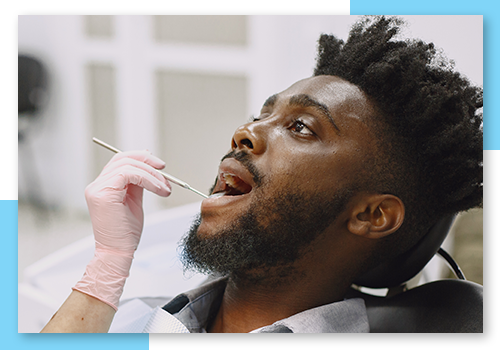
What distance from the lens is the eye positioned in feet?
3.57

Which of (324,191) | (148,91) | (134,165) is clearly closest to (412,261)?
(324,191)

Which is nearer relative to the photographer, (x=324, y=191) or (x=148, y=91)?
(x=324, y=191)

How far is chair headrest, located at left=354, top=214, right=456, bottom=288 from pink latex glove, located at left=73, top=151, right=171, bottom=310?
25.3 inches

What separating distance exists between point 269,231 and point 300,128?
0.92 ft

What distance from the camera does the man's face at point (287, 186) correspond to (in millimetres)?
1054

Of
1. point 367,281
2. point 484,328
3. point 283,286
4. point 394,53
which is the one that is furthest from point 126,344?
point 394,53

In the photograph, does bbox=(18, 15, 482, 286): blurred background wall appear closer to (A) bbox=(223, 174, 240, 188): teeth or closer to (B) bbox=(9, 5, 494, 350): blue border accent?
(B) bbox=(9, 5, 494, 350): blue border accent

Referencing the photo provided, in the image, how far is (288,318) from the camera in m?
1.11

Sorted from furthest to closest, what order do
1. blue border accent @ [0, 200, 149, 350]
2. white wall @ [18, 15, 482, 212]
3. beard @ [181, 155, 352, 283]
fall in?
white wall @ [18, 15, 482, 212]
blue border accent @ [0, 200, 149, 350]
beard @ [181, 155, 352, 283]

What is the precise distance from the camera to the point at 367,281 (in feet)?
4.00

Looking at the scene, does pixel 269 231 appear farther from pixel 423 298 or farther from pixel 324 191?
pixel 423 298

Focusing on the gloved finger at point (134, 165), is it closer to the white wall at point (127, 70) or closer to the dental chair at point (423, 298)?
the white wall at point (127, 70)

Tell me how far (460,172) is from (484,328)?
401mm

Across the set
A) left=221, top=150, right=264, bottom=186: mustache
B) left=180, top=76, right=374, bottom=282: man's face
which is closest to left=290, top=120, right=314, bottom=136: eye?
left=180, top=76, right=374, bottom=282: man's face
